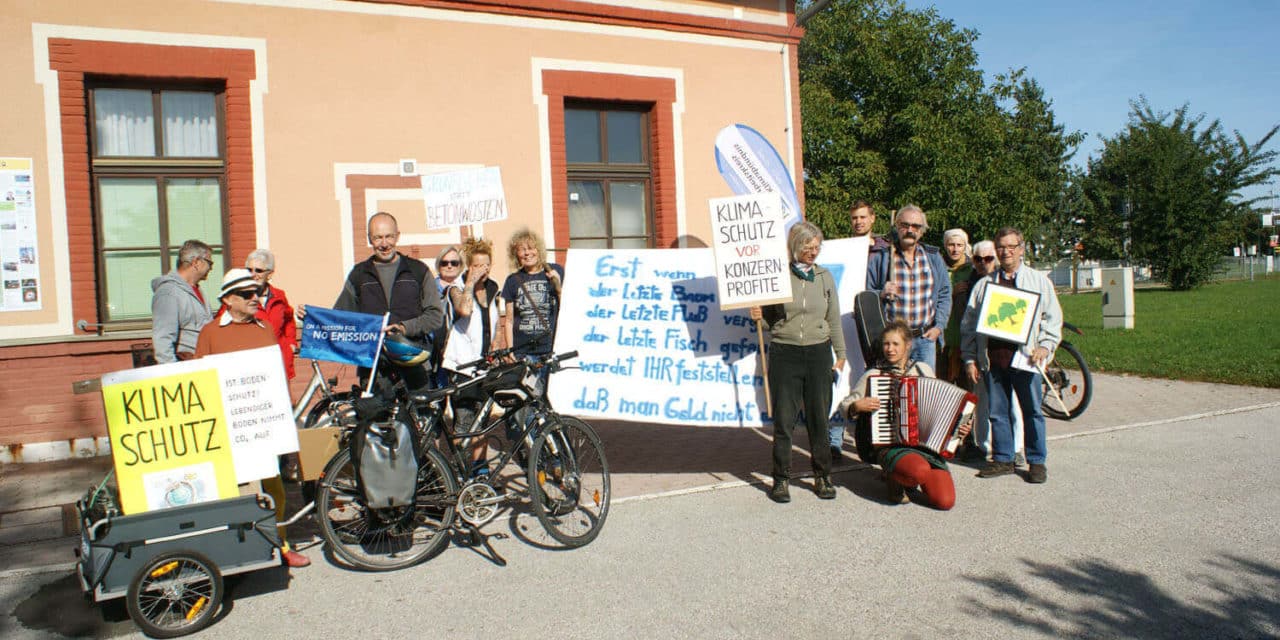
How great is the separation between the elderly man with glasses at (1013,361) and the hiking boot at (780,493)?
5.03 feet

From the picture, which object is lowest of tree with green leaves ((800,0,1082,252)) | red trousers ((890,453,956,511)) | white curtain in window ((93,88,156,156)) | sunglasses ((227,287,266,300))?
red trousers ((890,453,956,511))

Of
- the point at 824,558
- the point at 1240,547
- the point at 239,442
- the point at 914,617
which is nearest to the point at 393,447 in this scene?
the point at 239,442

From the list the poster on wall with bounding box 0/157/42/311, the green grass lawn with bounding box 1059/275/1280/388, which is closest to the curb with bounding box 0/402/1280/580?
the green grass lawn with bounding box 1059/275/1280/388

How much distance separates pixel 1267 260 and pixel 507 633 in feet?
233

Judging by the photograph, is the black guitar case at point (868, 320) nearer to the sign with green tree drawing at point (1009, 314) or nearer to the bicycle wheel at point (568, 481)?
the sign with green tree drawing at point (1009, 314)

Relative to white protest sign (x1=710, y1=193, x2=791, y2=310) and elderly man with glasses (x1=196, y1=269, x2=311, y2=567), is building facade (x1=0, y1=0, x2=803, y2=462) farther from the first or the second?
elderly man with glasses (x1=196, y1=269, x2=311, y2=567)

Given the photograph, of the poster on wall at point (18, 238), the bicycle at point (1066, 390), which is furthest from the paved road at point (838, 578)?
the poster on wall at point (18, 238)

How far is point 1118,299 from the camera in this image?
58.4ft

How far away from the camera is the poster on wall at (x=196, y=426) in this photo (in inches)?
163

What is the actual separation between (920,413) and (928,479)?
49cm

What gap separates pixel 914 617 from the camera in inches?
148

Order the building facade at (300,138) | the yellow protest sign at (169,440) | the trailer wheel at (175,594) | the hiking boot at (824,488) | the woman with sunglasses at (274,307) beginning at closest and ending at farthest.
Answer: the trailer wheel at (175,594) → the yellow protest sign at (169,440) → the hiking boot at (824,488) → the woman with sunglasses at (274,307) → the building facade at (300,138)

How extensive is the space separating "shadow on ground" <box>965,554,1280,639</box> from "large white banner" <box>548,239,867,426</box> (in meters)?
2.37

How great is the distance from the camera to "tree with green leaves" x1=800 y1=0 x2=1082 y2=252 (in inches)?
1089
